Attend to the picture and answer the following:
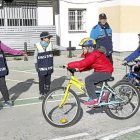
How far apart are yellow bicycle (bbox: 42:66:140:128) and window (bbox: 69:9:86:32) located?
1289 centimetres

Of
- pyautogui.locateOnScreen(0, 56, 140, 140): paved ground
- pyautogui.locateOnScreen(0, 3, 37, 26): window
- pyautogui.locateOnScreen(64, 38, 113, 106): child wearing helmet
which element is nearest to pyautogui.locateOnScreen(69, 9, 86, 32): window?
pyautogui.locateOnScreen(0, 3, 37, 26): window

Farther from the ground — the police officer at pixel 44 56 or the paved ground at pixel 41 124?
the police officer at pixel 44 56

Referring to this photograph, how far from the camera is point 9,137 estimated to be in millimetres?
5098

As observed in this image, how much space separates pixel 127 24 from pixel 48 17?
182 inches

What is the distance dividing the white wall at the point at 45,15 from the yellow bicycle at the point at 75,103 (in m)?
12.1

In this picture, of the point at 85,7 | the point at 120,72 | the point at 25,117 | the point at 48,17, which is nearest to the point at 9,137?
the point at 25,117

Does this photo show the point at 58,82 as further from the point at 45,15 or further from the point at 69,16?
the point at 69,16

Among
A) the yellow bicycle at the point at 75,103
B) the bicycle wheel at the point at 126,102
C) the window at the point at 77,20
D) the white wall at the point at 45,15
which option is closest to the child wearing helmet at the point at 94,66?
the yellow bicycle at the point at 75,103

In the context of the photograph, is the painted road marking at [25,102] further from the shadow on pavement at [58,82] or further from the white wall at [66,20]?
the white wall at [66,20]

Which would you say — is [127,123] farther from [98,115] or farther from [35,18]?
[35,18]

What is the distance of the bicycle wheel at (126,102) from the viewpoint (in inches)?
232

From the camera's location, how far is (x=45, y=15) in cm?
1739

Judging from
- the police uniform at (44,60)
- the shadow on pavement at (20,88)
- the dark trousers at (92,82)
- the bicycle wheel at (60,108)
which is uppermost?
the police uniform at (44,60)

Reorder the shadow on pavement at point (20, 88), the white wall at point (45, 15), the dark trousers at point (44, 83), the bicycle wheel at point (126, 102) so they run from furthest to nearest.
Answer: the white wall at point (45, 15) → the shadow on pavement at point (20, 88) → the dark trousers at point (44, 83) → the bicycle wheel at point (126, 102)
